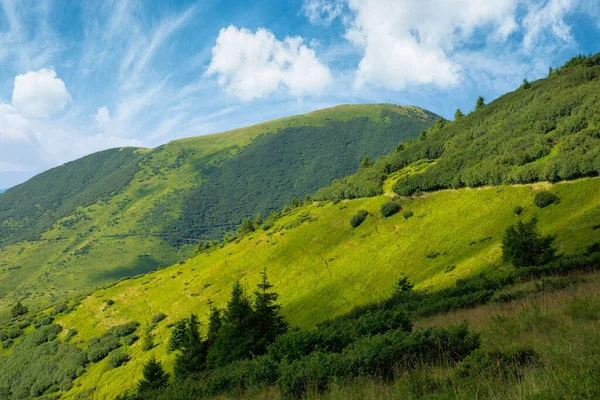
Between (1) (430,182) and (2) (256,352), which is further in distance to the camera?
(1) (430,182)

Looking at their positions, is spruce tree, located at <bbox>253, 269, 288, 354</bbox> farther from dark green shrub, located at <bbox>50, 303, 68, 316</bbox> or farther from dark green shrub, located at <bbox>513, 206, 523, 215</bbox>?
dark green shrub, located at <bbox>50, 303, 68, 316</bbox>

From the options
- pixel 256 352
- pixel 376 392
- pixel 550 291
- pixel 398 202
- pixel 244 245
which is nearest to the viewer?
pixel 376 392

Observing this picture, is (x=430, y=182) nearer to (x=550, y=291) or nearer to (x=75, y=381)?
(x=550, y=291)

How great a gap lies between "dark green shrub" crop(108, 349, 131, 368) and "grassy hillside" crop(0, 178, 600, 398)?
4.20 feet

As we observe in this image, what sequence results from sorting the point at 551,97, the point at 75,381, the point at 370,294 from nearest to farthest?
the point at 370,294 → the point at 75,381 → the point at 551,97

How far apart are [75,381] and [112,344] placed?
29.5ft

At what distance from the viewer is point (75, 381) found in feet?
229

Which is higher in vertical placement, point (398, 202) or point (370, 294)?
point (398, 202)

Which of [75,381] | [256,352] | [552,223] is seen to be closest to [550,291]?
[256,352]

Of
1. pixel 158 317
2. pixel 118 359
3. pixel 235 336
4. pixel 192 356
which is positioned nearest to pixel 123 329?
pixel 158 317

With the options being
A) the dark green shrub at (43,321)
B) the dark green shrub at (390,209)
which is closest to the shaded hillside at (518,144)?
the dark green shrub at (390,209)

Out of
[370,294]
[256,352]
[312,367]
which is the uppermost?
[312,367]

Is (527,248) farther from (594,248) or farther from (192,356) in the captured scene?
(192,356)

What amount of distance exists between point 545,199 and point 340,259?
36450 mm
